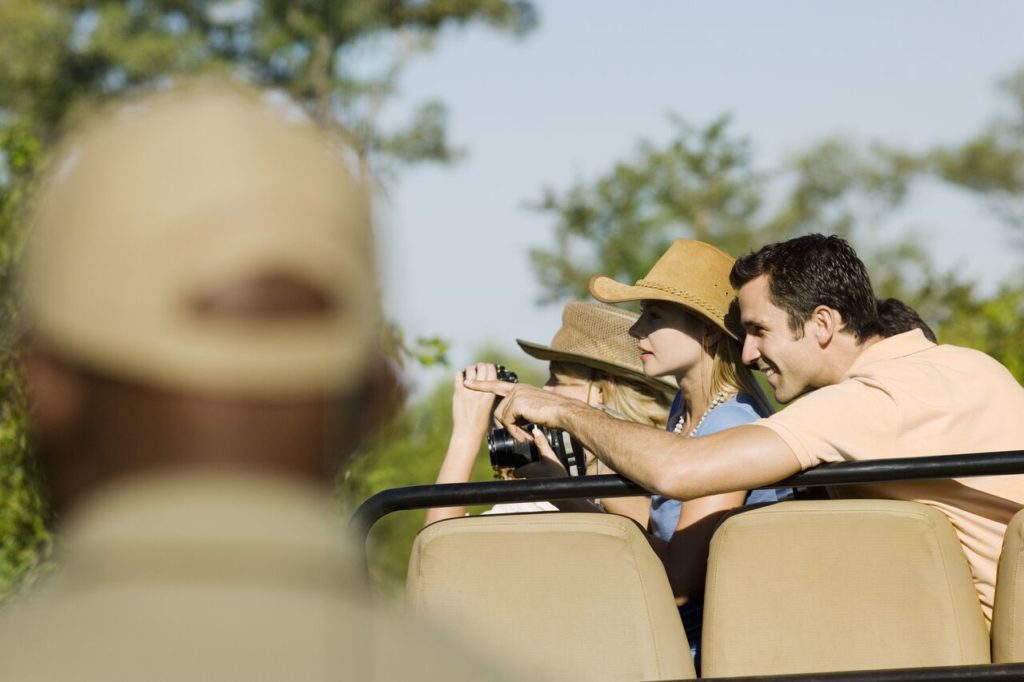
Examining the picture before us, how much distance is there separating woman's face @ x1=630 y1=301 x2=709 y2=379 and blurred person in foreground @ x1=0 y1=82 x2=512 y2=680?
10.2 ft

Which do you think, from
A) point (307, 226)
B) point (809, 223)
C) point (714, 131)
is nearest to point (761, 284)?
point (307, 226)

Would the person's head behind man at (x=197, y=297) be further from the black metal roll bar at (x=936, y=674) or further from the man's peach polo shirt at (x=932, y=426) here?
the man's peach polo shirt at (x=932, y=426)

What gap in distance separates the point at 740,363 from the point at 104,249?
3.16 meters

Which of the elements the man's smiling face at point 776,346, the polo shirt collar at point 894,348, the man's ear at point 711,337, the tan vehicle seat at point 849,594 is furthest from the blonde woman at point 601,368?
the tan vehicle seat at point 849,594

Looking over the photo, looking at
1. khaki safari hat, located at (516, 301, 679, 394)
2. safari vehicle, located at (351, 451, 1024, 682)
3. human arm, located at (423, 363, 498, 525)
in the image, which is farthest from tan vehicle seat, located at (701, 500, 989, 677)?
khaki safari hat, located at (516, 301, 679, 394)

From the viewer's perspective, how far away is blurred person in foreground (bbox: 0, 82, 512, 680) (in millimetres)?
748

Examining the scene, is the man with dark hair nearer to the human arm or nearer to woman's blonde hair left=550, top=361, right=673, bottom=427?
the human arm

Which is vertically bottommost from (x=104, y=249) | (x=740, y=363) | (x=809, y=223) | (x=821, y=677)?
(x=809, y=223)

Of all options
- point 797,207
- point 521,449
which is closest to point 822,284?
point 521,449

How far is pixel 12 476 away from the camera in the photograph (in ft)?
18.3

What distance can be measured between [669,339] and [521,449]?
1.85 feet

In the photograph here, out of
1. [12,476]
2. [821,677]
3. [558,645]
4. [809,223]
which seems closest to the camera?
[821,677]

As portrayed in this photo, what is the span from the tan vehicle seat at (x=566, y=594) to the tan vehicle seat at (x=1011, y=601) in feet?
1.88

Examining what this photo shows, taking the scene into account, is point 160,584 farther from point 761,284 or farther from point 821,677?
point 761,284
